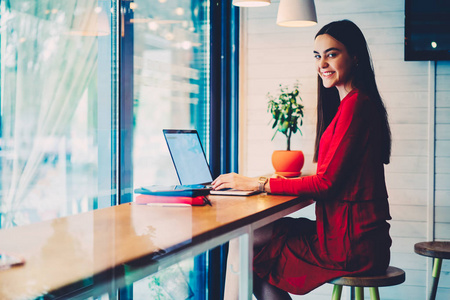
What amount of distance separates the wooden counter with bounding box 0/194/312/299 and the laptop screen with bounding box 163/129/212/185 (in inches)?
19.0

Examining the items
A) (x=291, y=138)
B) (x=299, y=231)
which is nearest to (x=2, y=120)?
(x=299, y=231)

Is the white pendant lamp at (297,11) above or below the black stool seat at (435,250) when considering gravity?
above

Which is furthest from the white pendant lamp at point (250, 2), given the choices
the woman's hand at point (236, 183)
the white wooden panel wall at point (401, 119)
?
the woman's hand at point (236, 183)

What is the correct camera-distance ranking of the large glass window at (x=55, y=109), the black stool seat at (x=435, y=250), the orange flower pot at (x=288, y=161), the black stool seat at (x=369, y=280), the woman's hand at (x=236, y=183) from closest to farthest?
the large glass window at (x=55, y=109) < the black stool seat at (x=369, y=280) < the woman's hand at (x=236, y=183) < the black stool seat at (x=435, y=250) < the orange flower pot at (x=288, y=161)

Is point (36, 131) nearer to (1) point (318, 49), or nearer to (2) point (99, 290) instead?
(2) point (99, 290)

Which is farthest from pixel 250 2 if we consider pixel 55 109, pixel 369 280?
pixel 369 280

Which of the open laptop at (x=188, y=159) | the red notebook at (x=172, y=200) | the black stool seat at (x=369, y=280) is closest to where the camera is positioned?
the red notebook at (x=172, y=200)

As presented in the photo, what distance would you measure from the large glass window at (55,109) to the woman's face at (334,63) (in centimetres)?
85

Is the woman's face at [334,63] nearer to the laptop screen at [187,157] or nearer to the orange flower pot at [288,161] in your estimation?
the laptop screen at [187,157]

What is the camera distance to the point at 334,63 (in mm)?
2031

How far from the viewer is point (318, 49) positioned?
2086mm

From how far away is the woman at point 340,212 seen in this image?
5.80 feet

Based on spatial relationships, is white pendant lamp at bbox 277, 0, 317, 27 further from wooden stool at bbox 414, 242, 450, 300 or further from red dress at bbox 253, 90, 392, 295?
wooden stool at bbox 414, 242, 450, 300

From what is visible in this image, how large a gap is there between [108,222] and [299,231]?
93 centimetres
